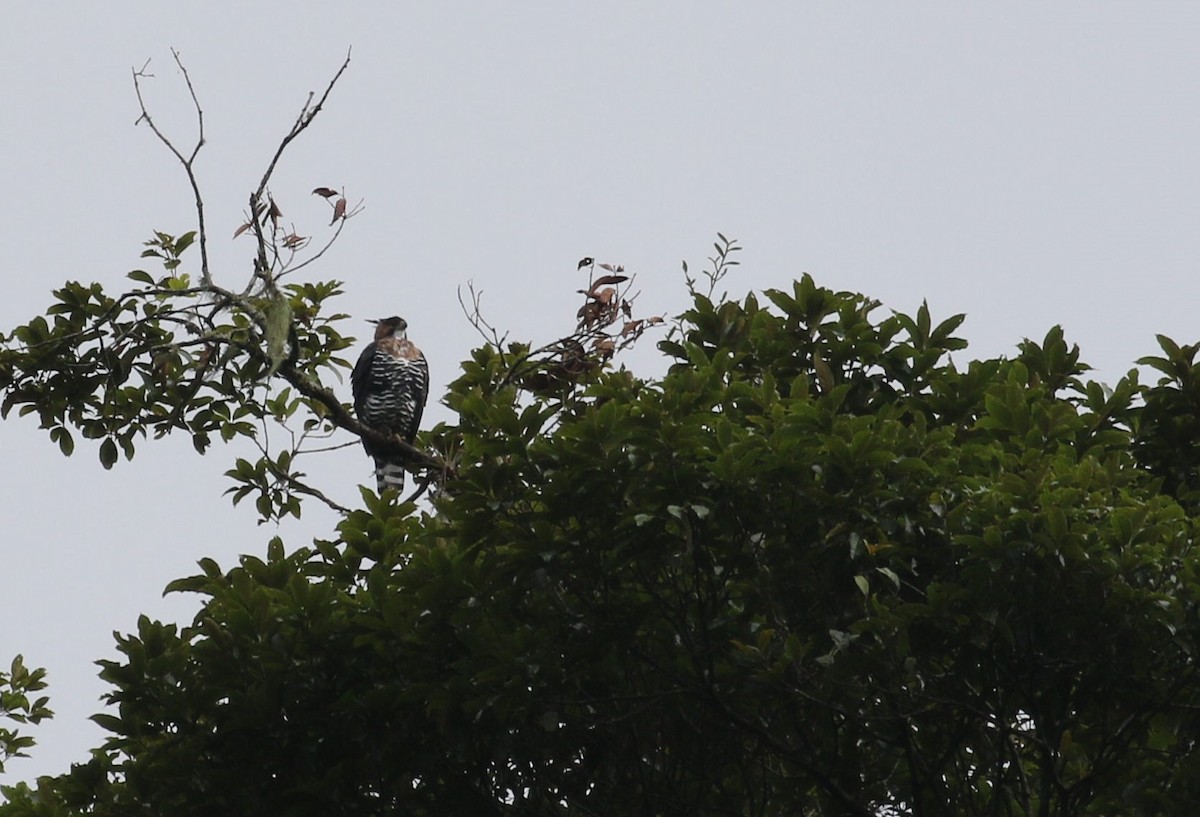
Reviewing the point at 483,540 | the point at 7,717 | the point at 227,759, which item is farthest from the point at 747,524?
the point at 7,717

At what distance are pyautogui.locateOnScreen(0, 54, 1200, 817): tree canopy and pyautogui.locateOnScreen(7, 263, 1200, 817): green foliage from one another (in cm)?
1

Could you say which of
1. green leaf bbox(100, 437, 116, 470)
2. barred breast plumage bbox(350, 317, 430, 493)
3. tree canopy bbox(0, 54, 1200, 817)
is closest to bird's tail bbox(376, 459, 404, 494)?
barred breast plumage bbox(350, 317, 430, 493)

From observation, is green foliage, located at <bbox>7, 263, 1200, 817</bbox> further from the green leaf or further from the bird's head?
the bird's head

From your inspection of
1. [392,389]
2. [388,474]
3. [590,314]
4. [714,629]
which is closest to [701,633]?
[714,629]

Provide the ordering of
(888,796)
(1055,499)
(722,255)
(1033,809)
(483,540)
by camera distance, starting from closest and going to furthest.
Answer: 1. (1055,499)
2. (483,540)
3. (888,796)
4. (1033,809)
5. (722,255)

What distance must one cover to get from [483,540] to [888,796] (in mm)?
1620

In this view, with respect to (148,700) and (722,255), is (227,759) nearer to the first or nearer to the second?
(148,700)

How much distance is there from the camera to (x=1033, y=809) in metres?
5.82

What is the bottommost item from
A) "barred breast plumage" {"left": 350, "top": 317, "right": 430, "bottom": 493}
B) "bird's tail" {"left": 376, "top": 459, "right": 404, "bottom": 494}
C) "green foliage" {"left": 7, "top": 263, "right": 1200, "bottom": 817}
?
"green foliage" {"left": 7, "top": 263, "right": 1200, "bottom": 817}

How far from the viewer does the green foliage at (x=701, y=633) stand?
4684 mm

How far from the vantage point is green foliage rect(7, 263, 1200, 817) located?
15.4 ft

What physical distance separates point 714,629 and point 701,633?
4cm

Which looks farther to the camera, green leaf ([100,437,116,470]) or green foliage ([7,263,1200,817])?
green leaf ([100,437,116,470])

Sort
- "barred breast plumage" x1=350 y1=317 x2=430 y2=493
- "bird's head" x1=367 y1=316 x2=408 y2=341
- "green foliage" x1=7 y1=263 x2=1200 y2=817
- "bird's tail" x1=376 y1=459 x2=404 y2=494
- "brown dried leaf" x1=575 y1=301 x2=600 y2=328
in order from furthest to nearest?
"bird's head" x1=367 y1=316 x2=408 y2=341 → "barred breast plumage" x1=350 y1=317 x2=430 y2=493 → "bird's tail" x1=376 y1=459 x2=404 y2=494 → "brown dried leaf" x1=575 y1=301 x2=600 y2=328 → "green foliage" x1=7 y1=263 x2=1200 y2=817
